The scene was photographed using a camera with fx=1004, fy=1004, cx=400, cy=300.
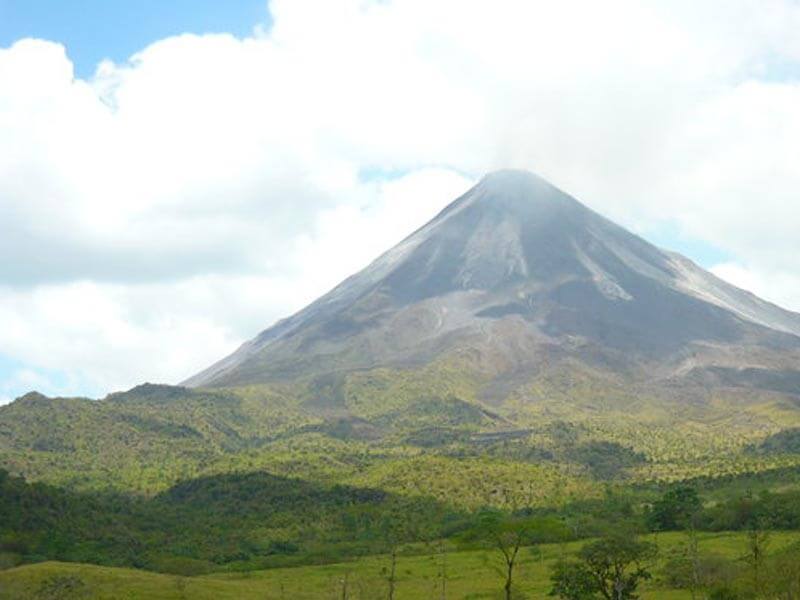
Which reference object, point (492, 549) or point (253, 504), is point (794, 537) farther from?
point (253, 504)

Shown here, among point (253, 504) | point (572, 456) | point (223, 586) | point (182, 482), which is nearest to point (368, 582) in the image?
point (223, 586)

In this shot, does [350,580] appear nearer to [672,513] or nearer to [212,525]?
[672,513]

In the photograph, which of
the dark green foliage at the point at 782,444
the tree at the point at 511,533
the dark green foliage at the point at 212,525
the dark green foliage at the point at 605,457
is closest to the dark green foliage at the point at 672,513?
the tree at the point at 511,533

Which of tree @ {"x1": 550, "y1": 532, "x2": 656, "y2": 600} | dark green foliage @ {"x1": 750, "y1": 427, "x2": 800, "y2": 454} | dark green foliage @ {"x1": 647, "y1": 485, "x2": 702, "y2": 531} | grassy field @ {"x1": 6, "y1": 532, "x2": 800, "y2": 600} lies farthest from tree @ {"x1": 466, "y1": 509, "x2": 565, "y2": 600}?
dark green foliage @ {"x1": 750, "y1": 427, "x2": 800, "y2": 454}

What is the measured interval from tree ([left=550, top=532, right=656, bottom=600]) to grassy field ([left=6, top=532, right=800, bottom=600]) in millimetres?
7220

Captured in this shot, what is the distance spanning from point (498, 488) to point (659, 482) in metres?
26.9

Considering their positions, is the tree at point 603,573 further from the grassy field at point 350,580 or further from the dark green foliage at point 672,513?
the dark green foliage at point 672,513

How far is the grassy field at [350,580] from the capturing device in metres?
80.1

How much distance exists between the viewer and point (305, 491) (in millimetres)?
138125

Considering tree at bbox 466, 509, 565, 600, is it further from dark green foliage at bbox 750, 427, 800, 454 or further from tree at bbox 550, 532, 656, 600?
dark green foliage at bbox 750, 427, 800, 454

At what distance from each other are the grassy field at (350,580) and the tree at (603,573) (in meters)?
7.22

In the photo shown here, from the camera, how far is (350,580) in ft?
291

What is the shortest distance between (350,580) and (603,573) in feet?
Answer: 88.0

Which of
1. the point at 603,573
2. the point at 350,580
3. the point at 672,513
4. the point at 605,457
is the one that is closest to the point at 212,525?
the point at 350,580
